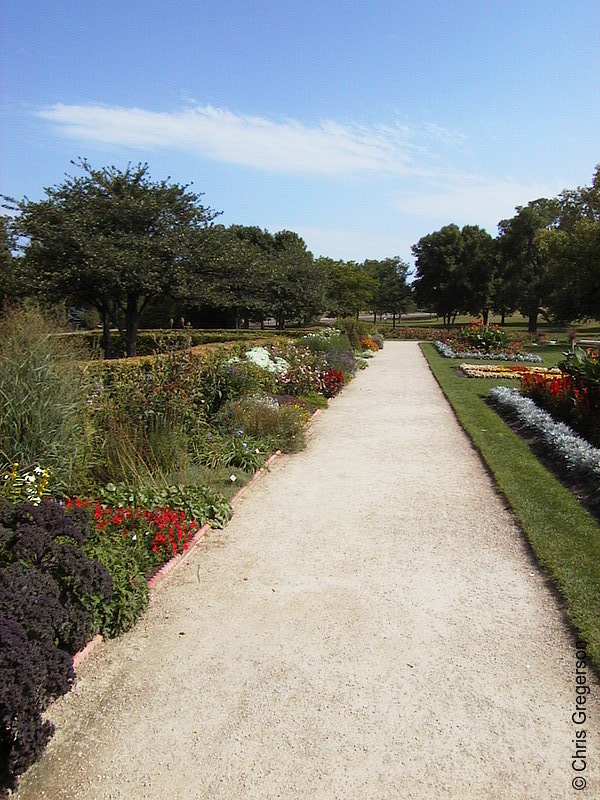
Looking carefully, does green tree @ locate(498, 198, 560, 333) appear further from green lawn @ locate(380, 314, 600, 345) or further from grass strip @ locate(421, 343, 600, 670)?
grass strip @ locate(421, 343, 600, 670)

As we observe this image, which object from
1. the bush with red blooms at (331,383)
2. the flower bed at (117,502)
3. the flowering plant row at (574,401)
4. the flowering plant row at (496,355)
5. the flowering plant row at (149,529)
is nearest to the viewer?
the flower bed at (117,502)

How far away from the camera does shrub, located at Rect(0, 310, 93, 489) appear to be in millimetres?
5148

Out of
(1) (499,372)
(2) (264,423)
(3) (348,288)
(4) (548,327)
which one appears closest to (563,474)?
(2) (264,423)

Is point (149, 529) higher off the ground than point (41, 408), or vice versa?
point (41, 408)

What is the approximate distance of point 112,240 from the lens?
17359 mm

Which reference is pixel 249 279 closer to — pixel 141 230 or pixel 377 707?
pixel 141 230

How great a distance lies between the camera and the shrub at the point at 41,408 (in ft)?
16.9

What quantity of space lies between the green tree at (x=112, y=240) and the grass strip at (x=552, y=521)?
37.7ft

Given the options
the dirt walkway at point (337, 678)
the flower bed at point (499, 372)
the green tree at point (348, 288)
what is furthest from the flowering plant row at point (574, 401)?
the green tree at point (348, 288)

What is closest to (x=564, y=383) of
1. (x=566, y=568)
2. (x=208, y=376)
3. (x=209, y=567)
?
(x=208, y=376)

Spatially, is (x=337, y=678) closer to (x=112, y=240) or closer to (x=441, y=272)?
(x=112, y=240)

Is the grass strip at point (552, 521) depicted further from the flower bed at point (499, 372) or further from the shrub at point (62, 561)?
the flower bed at point (499, 372)

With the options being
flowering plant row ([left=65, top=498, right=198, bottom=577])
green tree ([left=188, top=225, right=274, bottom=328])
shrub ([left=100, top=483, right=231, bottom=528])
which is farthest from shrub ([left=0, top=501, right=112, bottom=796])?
green tree ([left=188, top=225, right=274, bottom=328])

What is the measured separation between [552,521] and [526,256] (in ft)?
145
